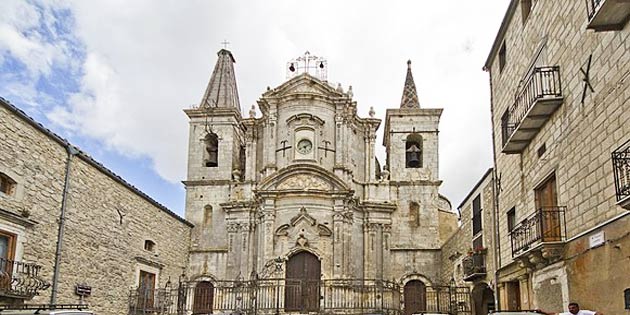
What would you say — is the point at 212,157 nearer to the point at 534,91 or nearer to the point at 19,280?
the point at 19,280

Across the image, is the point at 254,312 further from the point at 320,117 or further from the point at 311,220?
the point at 320,117

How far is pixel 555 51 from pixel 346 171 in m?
19.2

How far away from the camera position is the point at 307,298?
29.2m

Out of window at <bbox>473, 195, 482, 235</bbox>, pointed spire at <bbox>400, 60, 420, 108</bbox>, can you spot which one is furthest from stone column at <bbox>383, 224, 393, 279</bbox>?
window at <bbox>473, 195, 482, 235</bbox>

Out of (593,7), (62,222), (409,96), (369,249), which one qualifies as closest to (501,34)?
(593,7)

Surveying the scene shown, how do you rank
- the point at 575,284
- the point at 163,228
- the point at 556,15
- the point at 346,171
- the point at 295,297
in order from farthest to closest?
the point at 346,171 < the point at 295,297 < the point at 163,228 < the point at 556,15 < the point at 575,284

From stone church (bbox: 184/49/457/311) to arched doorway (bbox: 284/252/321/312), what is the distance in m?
→ 0.05

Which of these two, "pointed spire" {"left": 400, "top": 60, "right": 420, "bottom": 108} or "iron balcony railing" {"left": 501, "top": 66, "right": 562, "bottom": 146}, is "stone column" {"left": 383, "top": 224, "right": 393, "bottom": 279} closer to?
"pointed spire" {"left": 400, "top": 60, "right": 420, "bottom": 108}

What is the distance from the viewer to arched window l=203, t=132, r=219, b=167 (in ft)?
112

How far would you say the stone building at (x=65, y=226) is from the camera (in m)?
15.3

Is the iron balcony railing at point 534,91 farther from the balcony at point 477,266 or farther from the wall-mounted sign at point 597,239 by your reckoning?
the balcony at point 477,266

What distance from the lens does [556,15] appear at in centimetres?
1265

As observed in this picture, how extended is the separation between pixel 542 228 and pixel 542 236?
22 centimetres

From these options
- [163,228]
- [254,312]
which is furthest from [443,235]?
[163,228]
